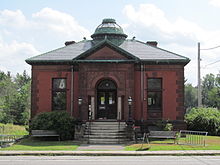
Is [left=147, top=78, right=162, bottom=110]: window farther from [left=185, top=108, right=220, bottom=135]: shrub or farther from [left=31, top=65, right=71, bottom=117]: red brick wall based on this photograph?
[left=31, top=65, right=71, bottom=117]: red brick wall

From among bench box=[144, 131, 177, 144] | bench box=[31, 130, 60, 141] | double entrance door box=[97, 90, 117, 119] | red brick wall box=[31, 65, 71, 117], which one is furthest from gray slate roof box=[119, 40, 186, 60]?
bench box=[31, 130, 60, 141]

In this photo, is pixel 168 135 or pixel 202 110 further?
pixel 202 110

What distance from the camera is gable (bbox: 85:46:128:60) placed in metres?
26.0

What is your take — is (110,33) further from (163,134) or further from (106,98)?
(163,134)

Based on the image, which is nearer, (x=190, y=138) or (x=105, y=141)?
(x=105, y=141)

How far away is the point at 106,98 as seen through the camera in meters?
27.2

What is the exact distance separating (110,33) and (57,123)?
11.6 meters

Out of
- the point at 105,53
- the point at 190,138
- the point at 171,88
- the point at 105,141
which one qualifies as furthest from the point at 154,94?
the point at 105,141

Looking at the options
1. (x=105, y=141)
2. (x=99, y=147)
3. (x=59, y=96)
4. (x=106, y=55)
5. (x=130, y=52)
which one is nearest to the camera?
(x=99, y=147)

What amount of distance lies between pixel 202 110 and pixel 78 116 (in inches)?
499

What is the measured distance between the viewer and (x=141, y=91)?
26.8 metres

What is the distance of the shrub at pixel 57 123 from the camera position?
23406 millimetres

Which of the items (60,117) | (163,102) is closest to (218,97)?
(163,102)

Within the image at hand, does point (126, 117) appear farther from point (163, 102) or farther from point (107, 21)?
point (107, 21)
